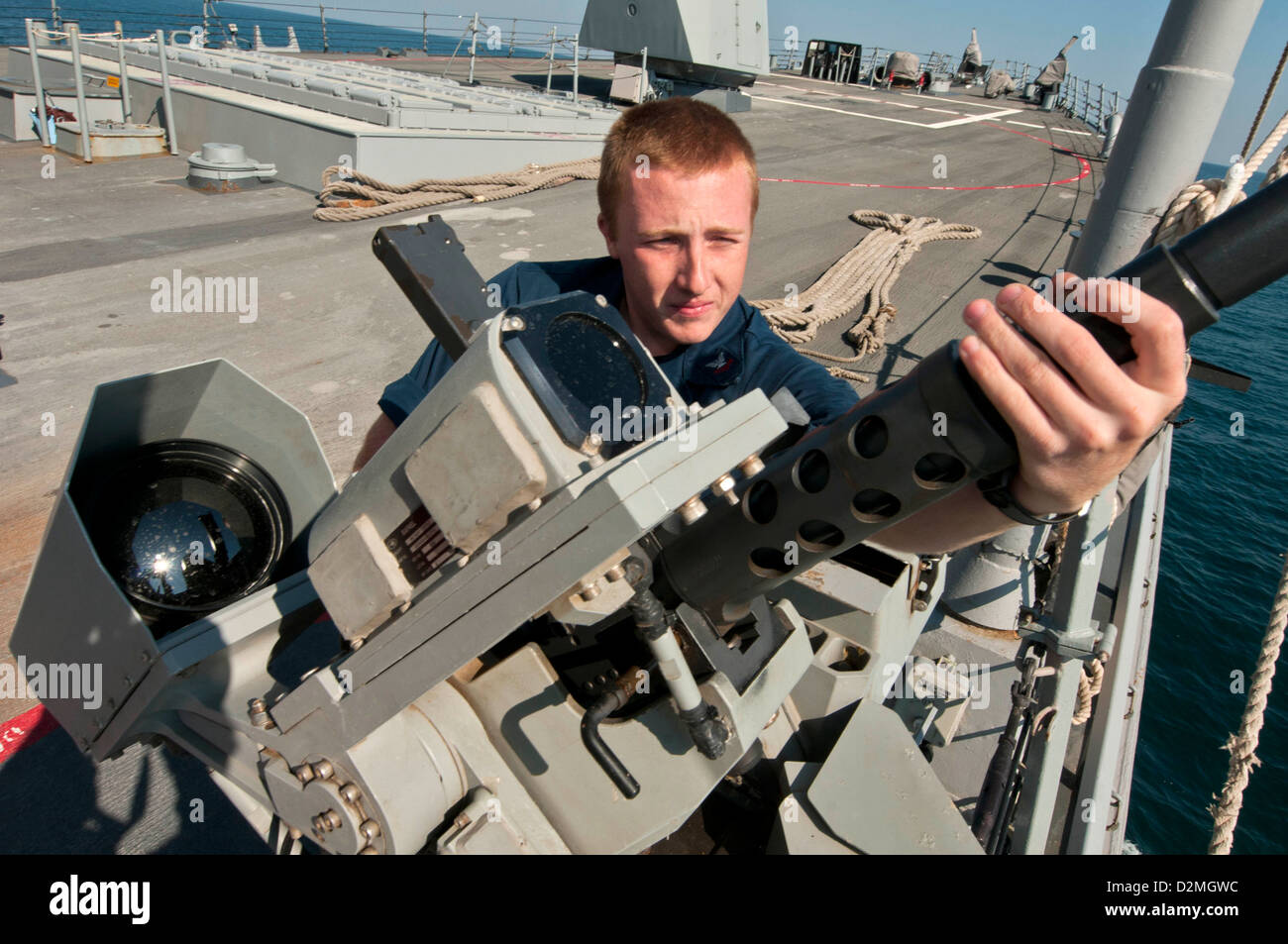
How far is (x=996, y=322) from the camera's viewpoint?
80cm

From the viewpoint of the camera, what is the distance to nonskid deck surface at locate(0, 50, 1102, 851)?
259cm

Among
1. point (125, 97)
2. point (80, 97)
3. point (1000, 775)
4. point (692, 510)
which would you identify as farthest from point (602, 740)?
point (125, 97)

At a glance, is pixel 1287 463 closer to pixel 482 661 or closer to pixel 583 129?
pixel 583 129

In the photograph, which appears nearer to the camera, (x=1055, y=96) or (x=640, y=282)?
(x=640, y=282)

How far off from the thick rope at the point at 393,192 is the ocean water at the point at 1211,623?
8.53ft

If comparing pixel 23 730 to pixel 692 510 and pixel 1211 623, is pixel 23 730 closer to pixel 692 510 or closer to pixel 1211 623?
pixel 692 510

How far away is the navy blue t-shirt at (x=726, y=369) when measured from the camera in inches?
63.9

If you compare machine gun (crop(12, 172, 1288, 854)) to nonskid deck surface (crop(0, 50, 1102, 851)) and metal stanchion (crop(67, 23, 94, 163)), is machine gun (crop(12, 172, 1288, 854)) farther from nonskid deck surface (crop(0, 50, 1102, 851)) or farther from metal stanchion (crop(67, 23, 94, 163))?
metal stanchion (crop(67, 23, 94, 163))

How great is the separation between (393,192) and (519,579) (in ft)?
24.7

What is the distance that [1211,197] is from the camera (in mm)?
1985

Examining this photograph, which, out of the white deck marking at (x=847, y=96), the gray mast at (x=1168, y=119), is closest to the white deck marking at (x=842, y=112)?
the white deck marking at (x=847, y=96)

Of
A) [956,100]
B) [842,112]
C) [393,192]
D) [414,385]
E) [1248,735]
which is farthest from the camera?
[956,100]

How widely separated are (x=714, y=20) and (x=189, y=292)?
1171 cm

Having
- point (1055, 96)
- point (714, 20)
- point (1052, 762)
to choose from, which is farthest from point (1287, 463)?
point (1055, 96)
